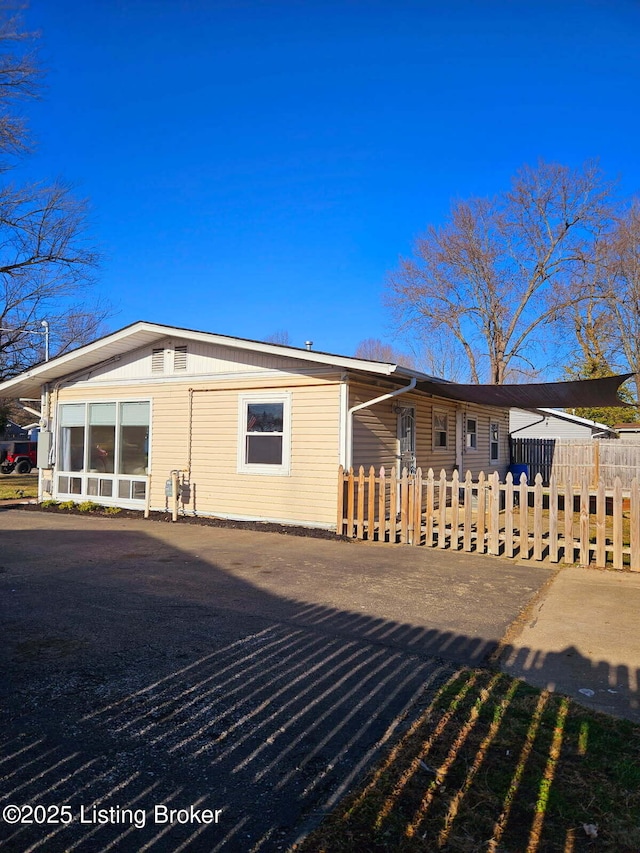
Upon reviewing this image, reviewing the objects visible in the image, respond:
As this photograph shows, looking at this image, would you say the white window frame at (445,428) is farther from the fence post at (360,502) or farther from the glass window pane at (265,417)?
the fence post at (360,502)

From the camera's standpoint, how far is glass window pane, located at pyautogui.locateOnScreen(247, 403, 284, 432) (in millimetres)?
10656

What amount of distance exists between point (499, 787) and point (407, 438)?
970 centimetres

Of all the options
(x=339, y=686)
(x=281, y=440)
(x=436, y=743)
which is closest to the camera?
(x=436, y=743)

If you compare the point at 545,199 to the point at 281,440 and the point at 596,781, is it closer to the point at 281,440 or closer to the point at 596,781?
the point at 281,440

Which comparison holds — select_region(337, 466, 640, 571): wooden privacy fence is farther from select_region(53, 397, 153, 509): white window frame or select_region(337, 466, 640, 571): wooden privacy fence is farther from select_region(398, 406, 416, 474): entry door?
select_region(53, 397, 153, 509): white window frame

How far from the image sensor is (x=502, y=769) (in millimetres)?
2676

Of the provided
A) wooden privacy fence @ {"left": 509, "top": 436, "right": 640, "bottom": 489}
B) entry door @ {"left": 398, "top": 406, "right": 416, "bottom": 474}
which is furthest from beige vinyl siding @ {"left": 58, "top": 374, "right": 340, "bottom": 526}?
wooden privacy fence @ {"left": 509, "top": 436, "right": 640, "bottom": 489}

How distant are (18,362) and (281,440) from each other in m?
21.4

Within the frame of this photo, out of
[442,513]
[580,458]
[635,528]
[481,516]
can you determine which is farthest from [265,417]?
[580,458]

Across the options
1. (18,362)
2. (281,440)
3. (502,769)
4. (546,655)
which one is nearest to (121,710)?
(502,769)

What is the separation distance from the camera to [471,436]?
1597 centimetres

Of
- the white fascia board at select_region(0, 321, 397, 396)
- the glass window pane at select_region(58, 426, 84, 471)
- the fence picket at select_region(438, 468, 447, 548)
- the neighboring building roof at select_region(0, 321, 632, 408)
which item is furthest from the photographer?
the glass window pane at select_region(58, 426, 84, 471)

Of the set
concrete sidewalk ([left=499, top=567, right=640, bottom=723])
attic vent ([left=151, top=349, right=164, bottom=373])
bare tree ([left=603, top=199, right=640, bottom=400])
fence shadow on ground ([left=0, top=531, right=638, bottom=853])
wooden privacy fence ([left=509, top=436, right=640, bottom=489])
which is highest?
bare tree ([left=603, top=199, right=640, bottom=400])

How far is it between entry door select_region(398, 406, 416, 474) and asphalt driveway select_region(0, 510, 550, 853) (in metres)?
4.35
